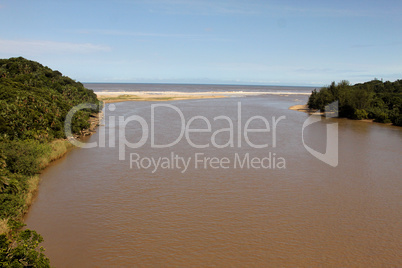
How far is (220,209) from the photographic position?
45.4 ft

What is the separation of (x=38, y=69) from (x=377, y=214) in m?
43.3

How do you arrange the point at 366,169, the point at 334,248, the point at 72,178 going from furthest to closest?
the point at 366,169, the point at 72,178, the point at 334,248

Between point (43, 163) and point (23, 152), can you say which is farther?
point (43, 163)

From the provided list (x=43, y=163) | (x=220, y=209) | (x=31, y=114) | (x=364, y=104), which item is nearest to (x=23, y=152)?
(x=43, y=163)

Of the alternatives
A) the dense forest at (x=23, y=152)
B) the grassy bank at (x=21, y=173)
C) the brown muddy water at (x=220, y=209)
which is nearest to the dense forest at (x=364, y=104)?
the brown muddy water at (x=220, y=209)

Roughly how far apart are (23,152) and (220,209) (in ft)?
33.3

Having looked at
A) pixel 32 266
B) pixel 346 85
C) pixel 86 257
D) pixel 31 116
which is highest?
pixel 346 85

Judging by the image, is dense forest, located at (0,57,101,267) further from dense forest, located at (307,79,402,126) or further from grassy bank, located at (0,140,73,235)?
dense forest, located at (307,79,402,126)

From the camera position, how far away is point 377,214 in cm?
1370

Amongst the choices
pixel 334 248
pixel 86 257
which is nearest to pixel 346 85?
pixel 334 248

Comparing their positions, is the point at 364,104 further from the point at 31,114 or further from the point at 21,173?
the point at 21,173

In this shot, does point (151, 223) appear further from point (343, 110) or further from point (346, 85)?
point (346, 85)

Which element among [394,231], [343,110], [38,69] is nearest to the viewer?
[394,231]

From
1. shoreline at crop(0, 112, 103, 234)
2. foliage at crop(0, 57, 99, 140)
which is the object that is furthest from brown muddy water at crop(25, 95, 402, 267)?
foliage at crop(0, 57, 99, 140)
